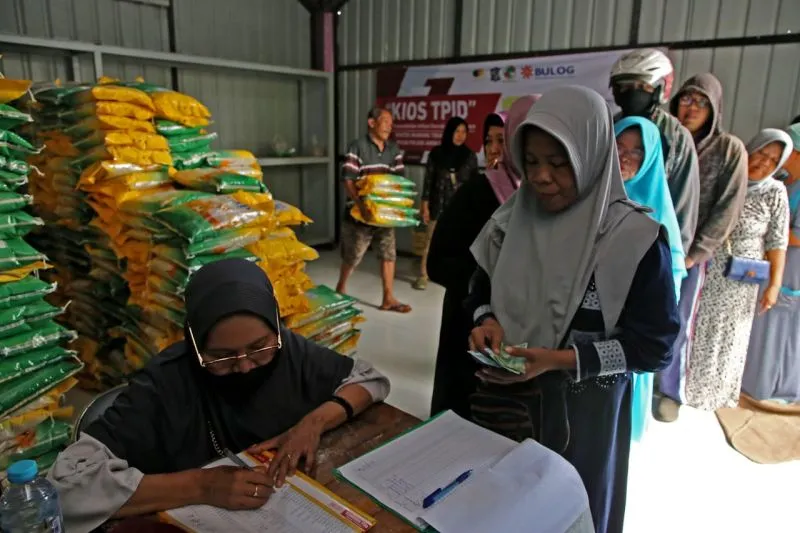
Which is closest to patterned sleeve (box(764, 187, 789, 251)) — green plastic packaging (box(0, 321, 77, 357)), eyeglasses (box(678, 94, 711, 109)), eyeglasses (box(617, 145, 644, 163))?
eyeglasses (box(678, 94, 711, 109))

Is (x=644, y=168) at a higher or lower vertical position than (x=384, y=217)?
higher

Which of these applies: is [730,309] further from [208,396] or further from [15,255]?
[15,255]

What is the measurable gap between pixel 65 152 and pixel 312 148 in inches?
143

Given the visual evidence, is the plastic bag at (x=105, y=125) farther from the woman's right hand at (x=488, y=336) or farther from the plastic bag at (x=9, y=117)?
the woman's right hand at (x=488, y=336)

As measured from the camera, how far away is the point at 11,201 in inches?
82.0

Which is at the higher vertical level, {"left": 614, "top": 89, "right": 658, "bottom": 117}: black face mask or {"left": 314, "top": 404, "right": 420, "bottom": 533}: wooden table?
{"left": 614, "top": 89, "right": 658, "bottom": 117}: black face mask

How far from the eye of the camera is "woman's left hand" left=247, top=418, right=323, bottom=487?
3.32 ft

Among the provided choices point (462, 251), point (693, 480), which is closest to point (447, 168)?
point (693, 480)

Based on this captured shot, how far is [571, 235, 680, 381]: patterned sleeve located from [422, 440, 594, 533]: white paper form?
0.25m

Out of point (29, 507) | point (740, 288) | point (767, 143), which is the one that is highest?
point (767, 143)

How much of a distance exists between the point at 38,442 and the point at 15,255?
701mm

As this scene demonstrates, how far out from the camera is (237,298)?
3.60 feet

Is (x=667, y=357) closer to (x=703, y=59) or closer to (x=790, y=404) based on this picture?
(x=790, y=404)

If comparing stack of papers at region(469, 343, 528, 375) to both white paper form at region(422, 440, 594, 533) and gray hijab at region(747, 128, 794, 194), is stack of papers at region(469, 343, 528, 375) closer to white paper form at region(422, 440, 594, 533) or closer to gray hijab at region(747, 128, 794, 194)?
white paper form at region(422, 440, 594, 533)
